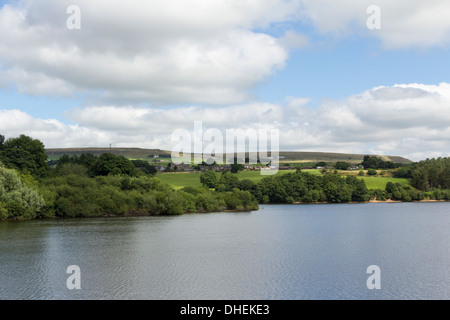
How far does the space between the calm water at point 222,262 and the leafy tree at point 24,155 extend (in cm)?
2715

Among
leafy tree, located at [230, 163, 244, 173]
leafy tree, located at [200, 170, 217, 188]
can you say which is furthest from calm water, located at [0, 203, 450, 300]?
leafy tree, located at [230, 163, 244, 173]

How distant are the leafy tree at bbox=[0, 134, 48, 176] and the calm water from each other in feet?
89.1

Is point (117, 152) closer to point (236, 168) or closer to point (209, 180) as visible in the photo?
point (236, 168)

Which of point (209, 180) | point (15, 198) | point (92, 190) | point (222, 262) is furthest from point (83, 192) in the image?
point (222, 262)

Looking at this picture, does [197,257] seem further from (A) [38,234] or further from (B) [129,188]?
(B) [129,188]

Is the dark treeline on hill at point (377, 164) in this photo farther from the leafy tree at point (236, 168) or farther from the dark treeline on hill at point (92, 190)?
the dark treeline on hill at point (92, 190)

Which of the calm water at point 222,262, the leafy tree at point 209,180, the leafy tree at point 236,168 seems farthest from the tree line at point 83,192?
the leafy tree at point 236,168

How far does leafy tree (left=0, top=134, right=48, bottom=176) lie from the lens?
7506cm

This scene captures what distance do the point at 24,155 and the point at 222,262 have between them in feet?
194

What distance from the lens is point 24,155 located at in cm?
7656

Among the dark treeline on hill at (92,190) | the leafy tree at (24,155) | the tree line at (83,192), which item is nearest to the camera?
the tree line at (83,192)

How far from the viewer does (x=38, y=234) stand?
46.1 meters

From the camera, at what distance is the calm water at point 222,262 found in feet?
77.0
